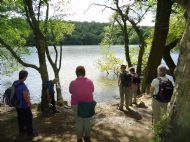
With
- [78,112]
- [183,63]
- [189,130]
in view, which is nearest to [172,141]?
[189,130]

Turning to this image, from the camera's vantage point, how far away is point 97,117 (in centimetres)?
1329

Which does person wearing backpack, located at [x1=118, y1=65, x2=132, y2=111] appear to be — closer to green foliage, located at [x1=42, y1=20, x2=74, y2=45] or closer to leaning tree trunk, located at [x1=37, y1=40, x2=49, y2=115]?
leaning tree trunk, located at [x1=37, y1=40, x2=49, y2=115]

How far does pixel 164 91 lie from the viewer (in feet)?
31.4

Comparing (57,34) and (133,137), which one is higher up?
(57,34)

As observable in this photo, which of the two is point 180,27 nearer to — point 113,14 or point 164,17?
point 113,14

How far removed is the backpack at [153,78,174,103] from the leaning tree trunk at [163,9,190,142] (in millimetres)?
1517

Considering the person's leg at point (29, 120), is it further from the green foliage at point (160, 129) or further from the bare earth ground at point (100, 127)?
the green foliage at point (160, 129)

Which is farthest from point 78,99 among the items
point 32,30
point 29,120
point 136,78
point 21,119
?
point 32,30

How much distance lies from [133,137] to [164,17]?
9661 millimetres

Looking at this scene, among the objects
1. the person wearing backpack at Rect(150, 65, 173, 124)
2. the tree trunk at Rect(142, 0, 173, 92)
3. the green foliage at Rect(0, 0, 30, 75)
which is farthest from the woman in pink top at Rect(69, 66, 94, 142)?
the green foliage at Rect(0, 0, 30, 75)

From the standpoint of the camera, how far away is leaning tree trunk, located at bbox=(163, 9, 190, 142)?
757 cm

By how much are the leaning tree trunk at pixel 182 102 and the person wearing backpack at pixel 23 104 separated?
411 cm

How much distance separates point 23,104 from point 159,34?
10728 millimetres

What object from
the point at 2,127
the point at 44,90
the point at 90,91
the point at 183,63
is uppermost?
the point at 183,63
